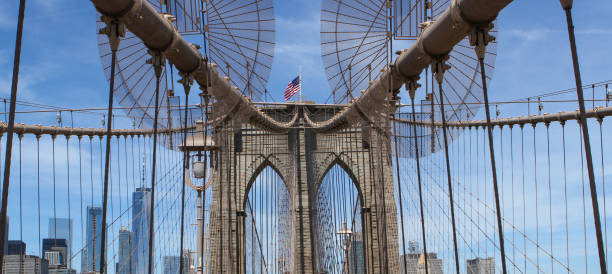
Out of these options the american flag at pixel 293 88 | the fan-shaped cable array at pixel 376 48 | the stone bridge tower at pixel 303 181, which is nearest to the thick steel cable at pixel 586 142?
the fan-shaped cable array at pixel 376 48

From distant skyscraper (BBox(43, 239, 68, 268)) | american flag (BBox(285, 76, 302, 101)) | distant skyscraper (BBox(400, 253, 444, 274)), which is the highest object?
american flag (BBox(285, 76, 302, 101))

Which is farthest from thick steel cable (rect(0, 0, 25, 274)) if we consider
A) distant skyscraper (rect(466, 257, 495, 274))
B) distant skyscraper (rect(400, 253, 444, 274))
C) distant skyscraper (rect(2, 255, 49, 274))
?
distant skyscraper (rect(466, 257, 495, 274))

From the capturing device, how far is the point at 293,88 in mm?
27000

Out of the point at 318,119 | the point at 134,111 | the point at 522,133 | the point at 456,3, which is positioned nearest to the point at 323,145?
the point at 318,119

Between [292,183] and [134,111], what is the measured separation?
13685 mm

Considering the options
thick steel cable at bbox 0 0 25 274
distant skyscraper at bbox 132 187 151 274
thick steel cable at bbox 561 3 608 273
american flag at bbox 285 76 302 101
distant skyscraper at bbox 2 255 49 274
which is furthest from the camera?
american flag at bbox 285 76 302 101

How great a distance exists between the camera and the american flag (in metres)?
26.7

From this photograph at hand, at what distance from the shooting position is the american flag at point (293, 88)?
2667cm

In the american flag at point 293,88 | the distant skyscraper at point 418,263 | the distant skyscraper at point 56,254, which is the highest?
the american flag at point 293,88

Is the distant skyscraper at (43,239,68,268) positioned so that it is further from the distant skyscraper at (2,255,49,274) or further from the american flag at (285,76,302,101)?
the american flag at (285,76,302,101)

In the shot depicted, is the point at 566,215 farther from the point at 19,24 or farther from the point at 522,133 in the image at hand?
the point at 19,24

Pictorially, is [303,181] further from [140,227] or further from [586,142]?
[586,142]

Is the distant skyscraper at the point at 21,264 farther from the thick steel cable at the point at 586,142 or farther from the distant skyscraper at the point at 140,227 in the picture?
the thick steel cable at the point at 586,142

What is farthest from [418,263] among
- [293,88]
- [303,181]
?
[293,88]
